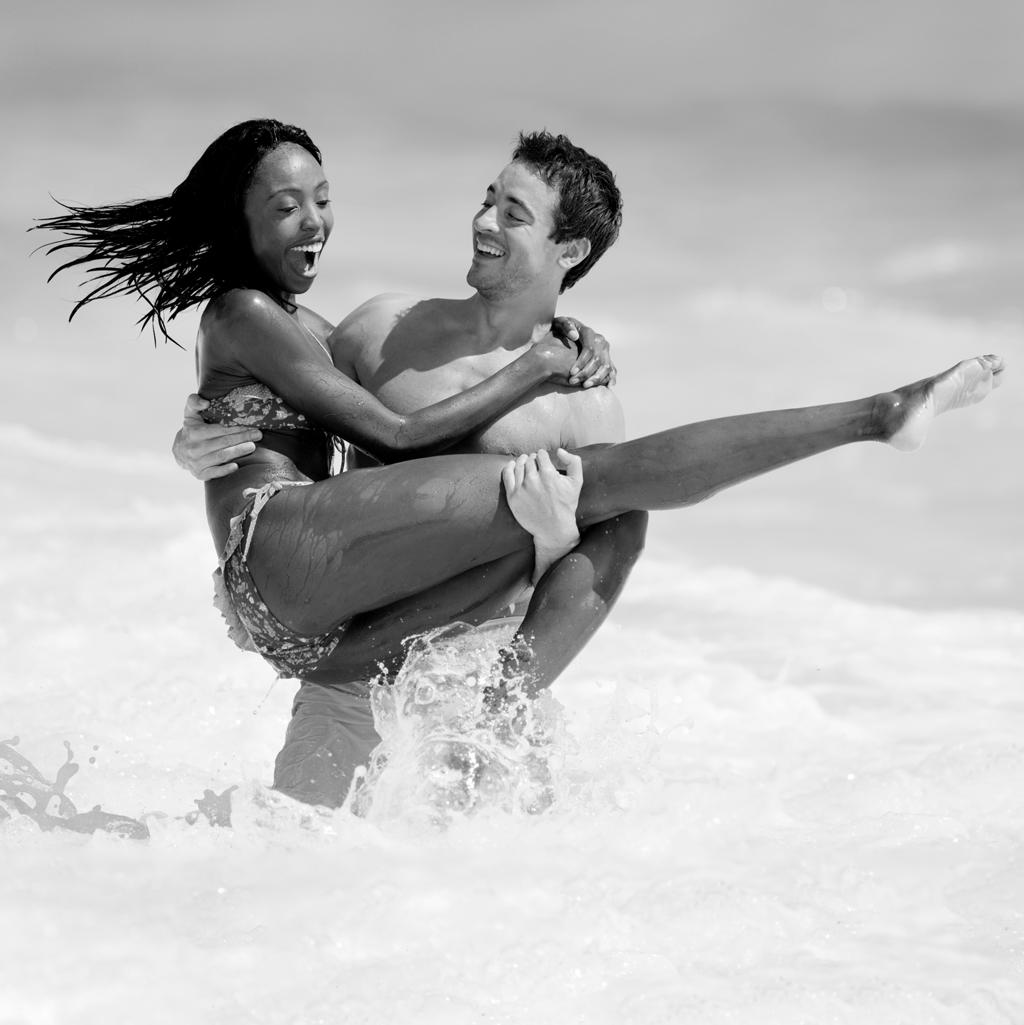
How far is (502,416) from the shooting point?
420cm

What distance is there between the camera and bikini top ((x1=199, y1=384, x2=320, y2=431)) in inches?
164

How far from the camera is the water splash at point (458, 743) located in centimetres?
388

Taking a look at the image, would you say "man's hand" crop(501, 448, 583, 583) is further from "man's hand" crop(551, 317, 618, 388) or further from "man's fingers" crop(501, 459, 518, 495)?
"man's hand" crop(551, 317, 618, 388)

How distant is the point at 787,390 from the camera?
43.6ft

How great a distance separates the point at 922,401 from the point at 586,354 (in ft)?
3.14

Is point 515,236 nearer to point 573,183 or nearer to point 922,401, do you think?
point 573,183

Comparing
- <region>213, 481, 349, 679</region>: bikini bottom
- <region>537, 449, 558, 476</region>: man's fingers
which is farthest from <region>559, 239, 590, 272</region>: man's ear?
<region>213, 481, 349, 679</region>: bikini bottom

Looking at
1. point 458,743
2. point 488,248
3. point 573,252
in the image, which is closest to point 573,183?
point 573,252

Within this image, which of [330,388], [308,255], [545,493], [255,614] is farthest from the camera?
[308,255]

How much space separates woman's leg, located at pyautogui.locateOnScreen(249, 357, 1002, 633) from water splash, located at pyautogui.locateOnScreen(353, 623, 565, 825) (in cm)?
25

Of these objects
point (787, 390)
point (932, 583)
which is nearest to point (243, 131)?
point (932, 583)

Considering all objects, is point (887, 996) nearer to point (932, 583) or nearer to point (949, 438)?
point (932, 583)

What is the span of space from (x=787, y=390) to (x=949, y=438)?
4.64 feet

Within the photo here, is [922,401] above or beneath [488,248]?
beneath
